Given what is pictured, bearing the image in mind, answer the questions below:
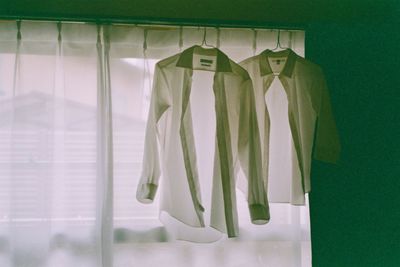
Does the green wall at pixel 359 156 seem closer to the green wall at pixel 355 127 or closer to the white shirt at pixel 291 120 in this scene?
the green wall at pixel 355 127

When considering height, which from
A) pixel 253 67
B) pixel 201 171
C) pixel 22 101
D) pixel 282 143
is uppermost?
pixel 253 67

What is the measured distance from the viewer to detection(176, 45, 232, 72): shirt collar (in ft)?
5.17

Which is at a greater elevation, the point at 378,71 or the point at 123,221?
the point at 378,71

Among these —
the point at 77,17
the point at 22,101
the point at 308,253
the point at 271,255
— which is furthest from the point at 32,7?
the point at 308,253

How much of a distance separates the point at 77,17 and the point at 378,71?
138 cm

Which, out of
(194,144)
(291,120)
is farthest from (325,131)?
(194,144)

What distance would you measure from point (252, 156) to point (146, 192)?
0.44m

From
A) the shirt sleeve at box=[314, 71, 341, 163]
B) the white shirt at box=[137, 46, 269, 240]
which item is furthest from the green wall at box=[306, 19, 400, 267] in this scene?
the white shirt at box=[137, 46, 269, 240]

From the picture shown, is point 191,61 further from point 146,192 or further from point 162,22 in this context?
point 146,192

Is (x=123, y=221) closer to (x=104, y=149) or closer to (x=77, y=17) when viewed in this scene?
(x=104, y=149)

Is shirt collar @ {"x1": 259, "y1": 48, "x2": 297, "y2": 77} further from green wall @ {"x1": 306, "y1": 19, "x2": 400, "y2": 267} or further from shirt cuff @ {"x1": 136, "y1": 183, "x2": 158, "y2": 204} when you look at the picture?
shirt cuff @ {"x1": 136, "y1": 183, "x2": 158, "y2": 204}

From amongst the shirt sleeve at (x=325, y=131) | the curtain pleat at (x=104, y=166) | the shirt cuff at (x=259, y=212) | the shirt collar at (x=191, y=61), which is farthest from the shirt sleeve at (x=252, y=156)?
the curtain pleat at (x=104, y=166)

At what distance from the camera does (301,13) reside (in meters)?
1.83

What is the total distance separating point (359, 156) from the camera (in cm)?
183
